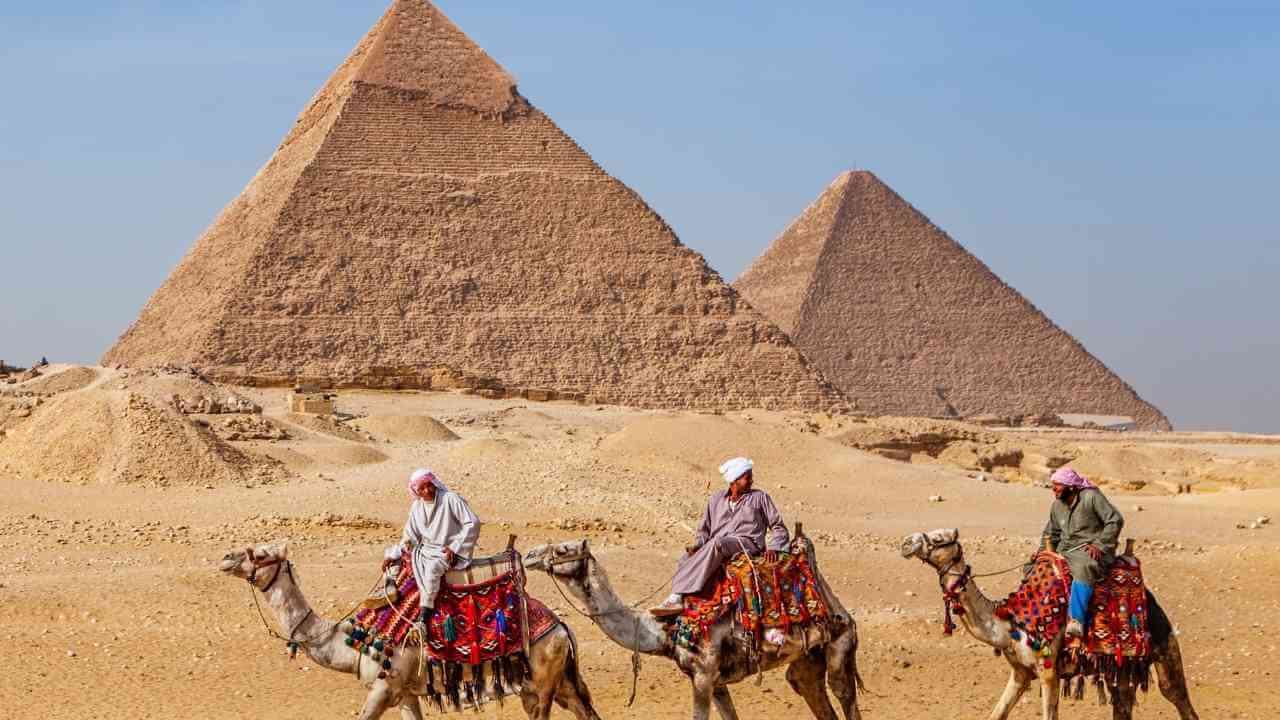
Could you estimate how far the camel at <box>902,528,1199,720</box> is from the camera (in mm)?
7664

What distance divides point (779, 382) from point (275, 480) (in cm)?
5346

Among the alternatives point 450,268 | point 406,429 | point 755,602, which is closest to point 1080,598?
point 755,602

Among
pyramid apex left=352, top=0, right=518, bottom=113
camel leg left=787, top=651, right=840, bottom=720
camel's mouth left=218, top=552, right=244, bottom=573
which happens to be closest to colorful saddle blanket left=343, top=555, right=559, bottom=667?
camel's mouth left=218, top=552, right=244, bottom=573

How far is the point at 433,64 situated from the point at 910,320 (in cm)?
3870

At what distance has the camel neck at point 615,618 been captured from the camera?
288 inches

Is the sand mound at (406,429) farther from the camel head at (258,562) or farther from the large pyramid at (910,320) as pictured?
the large pyramid at (910,320)

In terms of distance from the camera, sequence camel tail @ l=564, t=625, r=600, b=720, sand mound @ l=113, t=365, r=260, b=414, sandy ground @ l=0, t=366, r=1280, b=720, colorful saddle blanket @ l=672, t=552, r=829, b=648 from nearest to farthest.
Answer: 1. camel tail @ l=564, t=625, r=600, b=720
2. colorful saddle blanket @ l=672, t=552, r=829, b=648
3. sandy ground @ l=0, t=366, r=1280, b=720
4. sand mound @ l=113, t=365, r=260, b=414

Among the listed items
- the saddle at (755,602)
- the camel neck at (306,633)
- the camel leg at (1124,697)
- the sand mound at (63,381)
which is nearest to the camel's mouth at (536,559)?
the saddle at (755,602)

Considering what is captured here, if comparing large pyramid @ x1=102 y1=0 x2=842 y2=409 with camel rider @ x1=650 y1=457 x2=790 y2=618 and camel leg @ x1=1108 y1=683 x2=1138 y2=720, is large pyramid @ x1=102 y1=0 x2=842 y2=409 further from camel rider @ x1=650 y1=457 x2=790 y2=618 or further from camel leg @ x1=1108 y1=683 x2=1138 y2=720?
camel leg @ x1=1108 y1=683 x2=1138 y2=720

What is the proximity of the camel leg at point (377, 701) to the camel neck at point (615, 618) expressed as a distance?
0.78 m

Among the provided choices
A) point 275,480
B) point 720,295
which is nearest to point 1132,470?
point 275,480

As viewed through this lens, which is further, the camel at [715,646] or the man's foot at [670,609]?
the man's foot at [670,609]

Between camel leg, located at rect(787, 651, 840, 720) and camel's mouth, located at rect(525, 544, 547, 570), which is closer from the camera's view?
camel's mouth, located at rect(525, 544, 547, 570)

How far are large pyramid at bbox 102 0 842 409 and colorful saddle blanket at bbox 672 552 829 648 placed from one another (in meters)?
56.1
